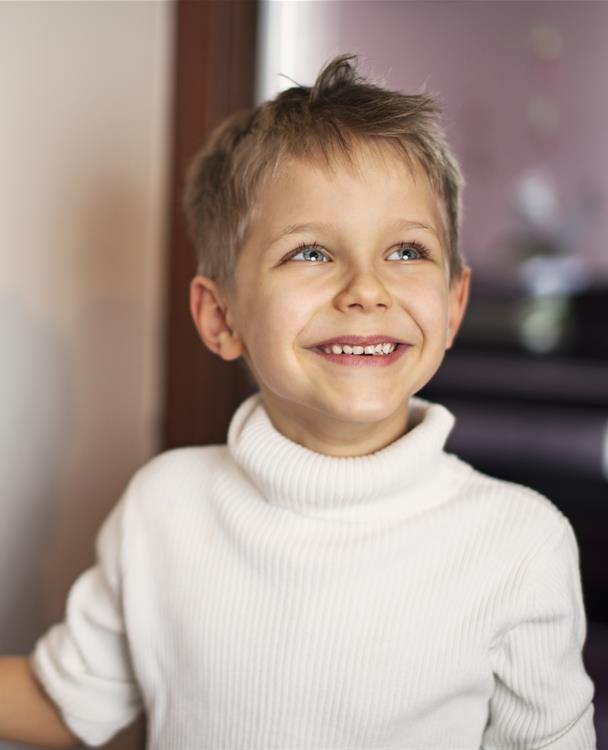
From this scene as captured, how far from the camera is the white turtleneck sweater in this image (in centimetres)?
89

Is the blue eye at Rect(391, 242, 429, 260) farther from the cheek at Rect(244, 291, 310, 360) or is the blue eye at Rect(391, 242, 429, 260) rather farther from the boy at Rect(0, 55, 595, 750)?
the cheek at Rect(244, 291, 310, 360)

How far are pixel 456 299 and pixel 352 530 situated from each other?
1.04ft

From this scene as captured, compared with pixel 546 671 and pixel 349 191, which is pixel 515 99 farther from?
pixel 546 671

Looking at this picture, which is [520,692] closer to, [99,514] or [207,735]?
[207,735]

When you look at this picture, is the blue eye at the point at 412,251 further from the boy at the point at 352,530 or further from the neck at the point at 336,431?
the neck at the point at 336,431

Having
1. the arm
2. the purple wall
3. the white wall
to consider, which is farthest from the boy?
the purple wall

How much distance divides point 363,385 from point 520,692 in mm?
354

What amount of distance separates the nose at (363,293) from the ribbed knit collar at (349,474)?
16cm

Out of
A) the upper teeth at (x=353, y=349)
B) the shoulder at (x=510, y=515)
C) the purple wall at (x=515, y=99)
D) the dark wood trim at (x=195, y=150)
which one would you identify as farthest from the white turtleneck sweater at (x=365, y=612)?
the purple wall at (x=515, y=99)

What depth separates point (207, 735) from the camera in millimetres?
945

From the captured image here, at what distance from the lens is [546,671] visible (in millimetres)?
880

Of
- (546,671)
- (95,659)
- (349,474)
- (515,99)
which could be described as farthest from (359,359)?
(515,99)

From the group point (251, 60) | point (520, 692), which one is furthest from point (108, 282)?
point (520, 692)

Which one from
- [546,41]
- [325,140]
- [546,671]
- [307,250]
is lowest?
[546,671]
